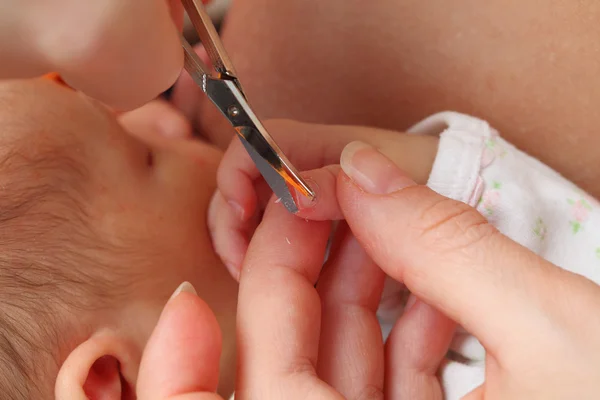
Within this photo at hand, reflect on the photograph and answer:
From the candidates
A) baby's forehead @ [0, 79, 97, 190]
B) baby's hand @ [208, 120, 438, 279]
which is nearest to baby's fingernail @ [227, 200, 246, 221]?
baby's hand @ [208, 120, 438, 279]

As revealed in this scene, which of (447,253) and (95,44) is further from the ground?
(95,44)

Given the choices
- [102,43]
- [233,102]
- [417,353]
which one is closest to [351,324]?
[417,353]

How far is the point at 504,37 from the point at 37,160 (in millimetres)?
642

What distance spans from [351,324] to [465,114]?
0.37 meters

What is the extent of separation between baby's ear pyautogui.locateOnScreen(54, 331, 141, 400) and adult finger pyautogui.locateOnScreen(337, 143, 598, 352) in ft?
1.04

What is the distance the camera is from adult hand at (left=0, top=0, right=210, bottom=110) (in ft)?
1.34

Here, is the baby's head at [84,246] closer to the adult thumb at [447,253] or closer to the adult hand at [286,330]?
the adult hand at [286,330]

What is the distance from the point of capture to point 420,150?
0.73m

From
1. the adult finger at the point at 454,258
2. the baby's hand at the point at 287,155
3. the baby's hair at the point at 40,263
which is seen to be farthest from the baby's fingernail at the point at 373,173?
the baby's hair at the point at 40,263

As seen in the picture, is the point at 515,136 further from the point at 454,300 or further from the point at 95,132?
the point at 95,132

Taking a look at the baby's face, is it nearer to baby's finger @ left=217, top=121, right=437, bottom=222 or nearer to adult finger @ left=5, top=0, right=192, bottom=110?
baby's finger @ left=217, top=121, right=437, bottom=222

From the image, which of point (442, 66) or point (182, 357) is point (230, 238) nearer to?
point (182, 357)

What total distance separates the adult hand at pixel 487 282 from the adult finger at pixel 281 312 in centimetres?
8

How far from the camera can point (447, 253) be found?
47 centimetres
